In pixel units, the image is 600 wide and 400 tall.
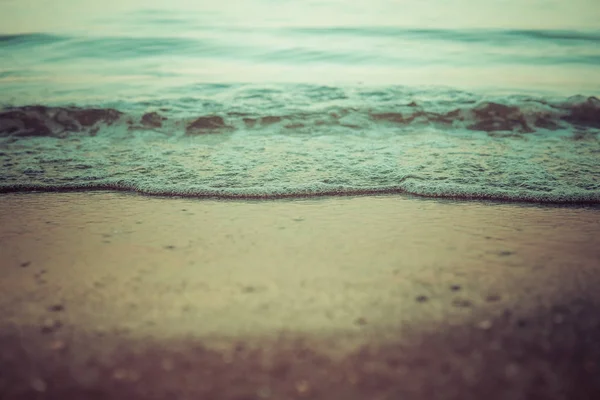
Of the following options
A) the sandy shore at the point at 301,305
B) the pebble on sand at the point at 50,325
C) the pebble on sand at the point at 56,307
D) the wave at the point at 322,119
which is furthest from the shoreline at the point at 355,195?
the wave at the point at 322,119

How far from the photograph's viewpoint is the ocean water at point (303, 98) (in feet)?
12.3

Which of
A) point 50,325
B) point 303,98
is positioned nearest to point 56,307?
point 50,325

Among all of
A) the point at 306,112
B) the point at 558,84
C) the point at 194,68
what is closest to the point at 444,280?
the point at 306,112

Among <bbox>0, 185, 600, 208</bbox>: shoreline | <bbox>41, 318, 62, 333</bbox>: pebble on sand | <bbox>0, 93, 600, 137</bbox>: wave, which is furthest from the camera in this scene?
<bbox>0, 93, 600, 137</bbox>: wave

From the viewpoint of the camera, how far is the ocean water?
375 cm

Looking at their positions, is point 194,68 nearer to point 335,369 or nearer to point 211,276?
point 211,276

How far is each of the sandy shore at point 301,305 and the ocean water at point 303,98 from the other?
714 millimetres

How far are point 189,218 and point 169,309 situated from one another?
104cm

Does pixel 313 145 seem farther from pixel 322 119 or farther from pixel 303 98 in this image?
pixel 303 98

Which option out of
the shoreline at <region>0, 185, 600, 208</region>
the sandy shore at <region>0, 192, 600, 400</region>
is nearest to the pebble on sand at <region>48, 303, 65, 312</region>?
the sandy shore at <region>0, 192, 600, 400</region>

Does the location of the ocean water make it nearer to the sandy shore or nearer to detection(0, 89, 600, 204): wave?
detection(0, 89, 600, 204): wave

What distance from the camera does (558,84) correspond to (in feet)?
29.1

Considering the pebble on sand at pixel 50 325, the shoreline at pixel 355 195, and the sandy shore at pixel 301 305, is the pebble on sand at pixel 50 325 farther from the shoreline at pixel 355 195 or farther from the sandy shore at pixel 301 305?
the shoreline at pixel 355 195

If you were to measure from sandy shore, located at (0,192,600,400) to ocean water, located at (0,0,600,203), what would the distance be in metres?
0.71
